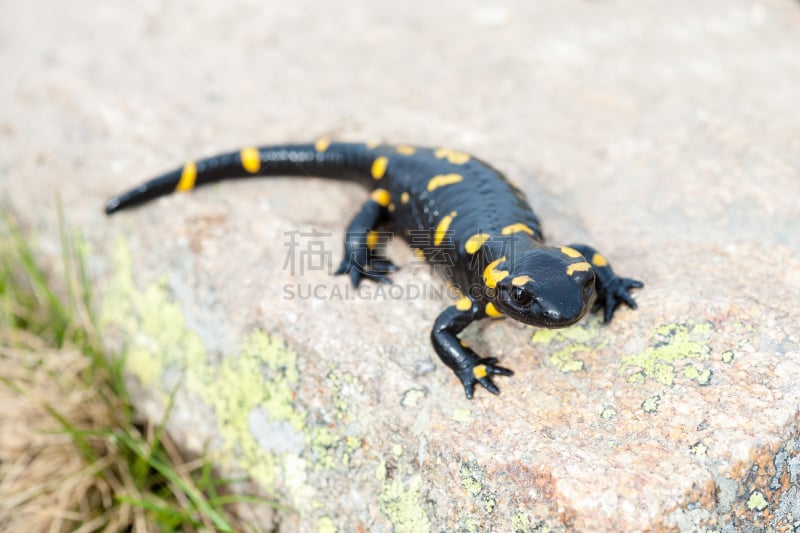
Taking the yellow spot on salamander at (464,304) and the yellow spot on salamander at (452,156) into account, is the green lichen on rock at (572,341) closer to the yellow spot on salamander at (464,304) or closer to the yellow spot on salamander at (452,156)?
the yellow spot on salamander at (464,304)

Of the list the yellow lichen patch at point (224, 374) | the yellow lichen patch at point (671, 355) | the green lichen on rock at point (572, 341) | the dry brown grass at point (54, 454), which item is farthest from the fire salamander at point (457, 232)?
the dry brown grass at point (54, 454)

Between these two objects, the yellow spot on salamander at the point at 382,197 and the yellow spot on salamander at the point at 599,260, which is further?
the yellow spot on salamander at the point at 382,197

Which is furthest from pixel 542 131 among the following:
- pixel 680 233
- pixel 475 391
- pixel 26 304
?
pixel 26 304

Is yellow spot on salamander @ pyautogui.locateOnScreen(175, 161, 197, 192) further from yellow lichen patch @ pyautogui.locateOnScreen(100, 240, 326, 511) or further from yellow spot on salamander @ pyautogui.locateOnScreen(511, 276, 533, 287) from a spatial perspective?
yellow spot on salamander @ pyautogui.locateOnScreen(511, 276, 533, 287)

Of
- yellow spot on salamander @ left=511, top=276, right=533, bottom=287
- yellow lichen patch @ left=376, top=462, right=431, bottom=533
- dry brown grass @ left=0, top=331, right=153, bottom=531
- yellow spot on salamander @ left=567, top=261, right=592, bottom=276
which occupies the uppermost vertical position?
yellow spot on salamander @ left=567, top=261, right=592, bottom=276

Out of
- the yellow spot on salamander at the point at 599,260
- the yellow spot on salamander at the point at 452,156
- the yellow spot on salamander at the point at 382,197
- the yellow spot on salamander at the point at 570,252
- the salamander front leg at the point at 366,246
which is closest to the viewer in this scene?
the yellow spot on salamander at the point at 570,252

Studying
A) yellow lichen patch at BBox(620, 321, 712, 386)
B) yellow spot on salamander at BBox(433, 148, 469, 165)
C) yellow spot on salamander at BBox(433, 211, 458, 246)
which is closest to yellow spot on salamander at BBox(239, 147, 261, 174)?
yellow spot on salamander at BBox(433, 148, 469, 165)

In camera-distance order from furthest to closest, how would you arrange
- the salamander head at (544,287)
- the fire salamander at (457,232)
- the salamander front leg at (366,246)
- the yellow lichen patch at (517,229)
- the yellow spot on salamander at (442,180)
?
the yellow spot on salamander at (442,180) → the salamander front leg at (366,246) → the yellow lichen patch at (517,229) → the fire salamander at (457,232) → the salamander head at (544,287)

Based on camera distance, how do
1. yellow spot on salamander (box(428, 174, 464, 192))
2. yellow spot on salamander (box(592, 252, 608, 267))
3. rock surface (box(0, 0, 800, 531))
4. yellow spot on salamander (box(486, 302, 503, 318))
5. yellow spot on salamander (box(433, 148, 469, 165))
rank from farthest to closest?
yellow spot on salamander (box(433, 148, 469, 165))
yellow spot on salamander (box(428, 174, 464, 192))
yellow spot on salamander (box(592, 252, 608, 267))
yellow spot on salamander (box(486, 302, 503, 318))
rock surface (box(0, 0, 800, 531))
